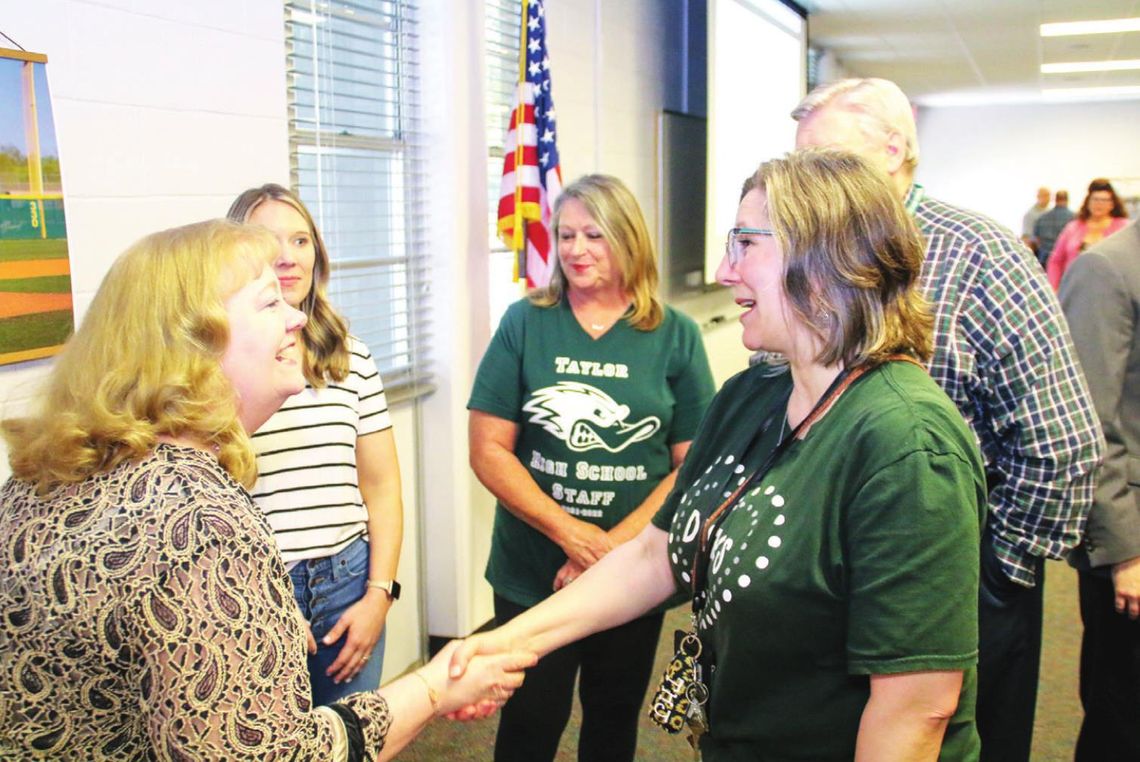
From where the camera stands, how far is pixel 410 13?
10.4ft

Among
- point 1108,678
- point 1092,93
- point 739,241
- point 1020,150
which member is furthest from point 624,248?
point 1020,150

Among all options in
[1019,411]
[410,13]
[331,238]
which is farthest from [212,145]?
[1019,411]

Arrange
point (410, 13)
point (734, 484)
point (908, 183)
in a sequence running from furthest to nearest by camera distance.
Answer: point (410, 13), point (908, 183), point (734, 484)

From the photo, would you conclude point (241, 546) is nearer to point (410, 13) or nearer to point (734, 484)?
point (734, 484)

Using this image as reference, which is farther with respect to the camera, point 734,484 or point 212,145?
point 212,145

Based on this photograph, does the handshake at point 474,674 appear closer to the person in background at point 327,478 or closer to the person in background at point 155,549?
the person in background at point 155,549

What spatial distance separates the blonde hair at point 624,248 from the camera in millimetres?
2357

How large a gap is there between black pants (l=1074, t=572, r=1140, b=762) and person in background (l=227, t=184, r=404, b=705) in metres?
1.43

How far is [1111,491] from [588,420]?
105cm

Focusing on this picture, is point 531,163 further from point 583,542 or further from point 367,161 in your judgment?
point 583,542

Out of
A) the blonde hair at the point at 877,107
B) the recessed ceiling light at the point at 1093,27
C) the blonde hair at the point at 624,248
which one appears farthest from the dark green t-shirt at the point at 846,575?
the recessed ceiling light at the point at 1093,27

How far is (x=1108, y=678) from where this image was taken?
2051mm

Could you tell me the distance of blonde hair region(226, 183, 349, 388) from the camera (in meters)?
1.91

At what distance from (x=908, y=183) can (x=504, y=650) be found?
1.13 m
